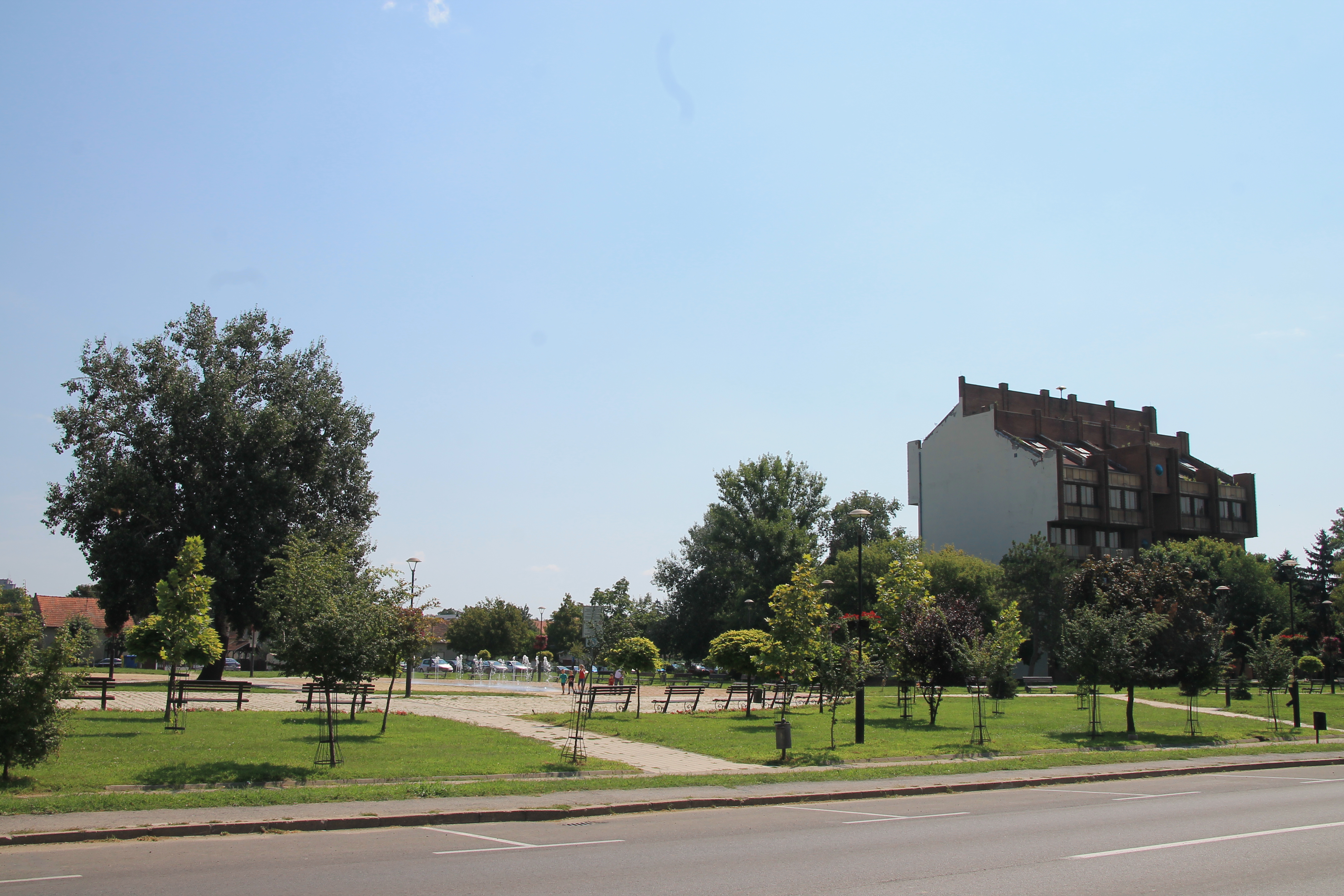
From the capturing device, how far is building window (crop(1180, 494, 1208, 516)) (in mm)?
83562

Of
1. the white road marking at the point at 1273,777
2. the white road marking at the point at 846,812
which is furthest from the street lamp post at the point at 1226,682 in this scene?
the white road marking at the point at 846,812

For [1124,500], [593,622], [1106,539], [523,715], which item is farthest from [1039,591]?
[523,715]

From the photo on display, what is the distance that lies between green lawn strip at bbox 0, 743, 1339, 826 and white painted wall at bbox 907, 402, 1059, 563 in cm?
5983

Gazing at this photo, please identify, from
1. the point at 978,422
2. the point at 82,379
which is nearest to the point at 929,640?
the point at 82,379

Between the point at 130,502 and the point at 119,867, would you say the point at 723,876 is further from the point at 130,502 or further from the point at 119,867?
the point at 130,502

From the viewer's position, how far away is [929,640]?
100 feet

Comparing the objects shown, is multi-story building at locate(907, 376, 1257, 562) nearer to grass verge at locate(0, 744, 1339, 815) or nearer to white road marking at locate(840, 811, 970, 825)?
grass verge at locate(0, 744, 1339, 815)

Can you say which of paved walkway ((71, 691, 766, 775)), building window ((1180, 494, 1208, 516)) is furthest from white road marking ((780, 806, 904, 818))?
building window ((1180, 494, 1208, 516))

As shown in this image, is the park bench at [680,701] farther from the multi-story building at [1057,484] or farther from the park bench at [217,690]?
the multi-story building at [1057,484]

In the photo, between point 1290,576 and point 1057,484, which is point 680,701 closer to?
point 1057,484

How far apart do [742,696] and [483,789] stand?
29.5 meters

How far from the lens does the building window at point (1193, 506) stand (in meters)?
83.6

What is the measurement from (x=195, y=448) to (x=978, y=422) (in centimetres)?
6487

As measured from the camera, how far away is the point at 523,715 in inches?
1171
